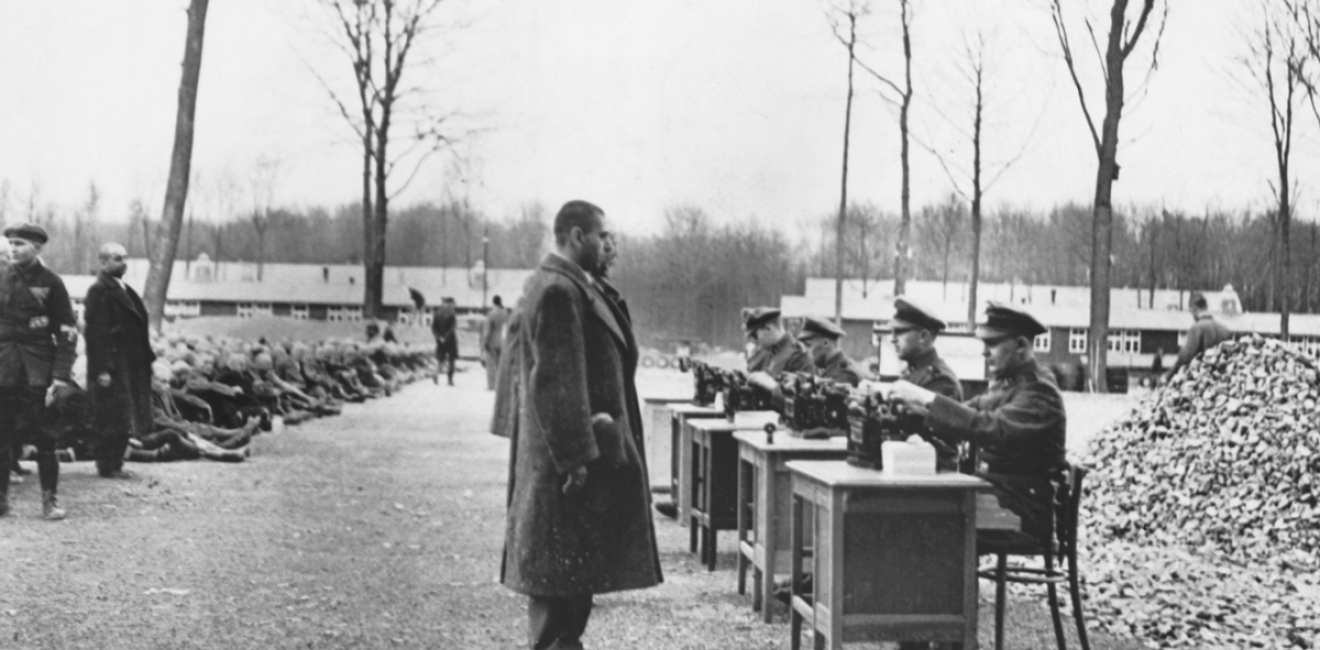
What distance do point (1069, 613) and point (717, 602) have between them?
1.80 m

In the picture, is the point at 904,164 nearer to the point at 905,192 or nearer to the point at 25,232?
the point at 905,192

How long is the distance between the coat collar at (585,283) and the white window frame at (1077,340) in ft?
48.6

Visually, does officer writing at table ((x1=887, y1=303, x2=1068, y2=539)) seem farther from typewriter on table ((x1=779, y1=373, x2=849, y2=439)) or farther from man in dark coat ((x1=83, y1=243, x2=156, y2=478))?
man in dark coat ((x1=83, y1=243, x2=156, y2=478))

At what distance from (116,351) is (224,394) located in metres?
4.23

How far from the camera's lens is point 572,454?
4789 mm

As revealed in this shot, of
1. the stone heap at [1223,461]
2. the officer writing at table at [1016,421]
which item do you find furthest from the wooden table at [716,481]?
the stone heap at [1223,461]

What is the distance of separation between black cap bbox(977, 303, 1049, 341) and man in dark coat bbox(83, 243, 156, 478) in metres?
7.04


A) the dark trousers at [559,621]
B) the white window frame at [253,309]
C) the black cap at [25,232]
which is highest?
the black cap at [25,232]

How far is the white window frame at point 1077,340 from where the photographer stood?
19.0 meters

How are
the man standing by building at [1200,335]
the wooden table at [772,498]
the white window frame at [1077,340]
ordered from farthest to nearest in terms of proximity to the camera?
the white window frame at [1077,340], the man standing by building at [1200,335], the wooden table at [772,498]

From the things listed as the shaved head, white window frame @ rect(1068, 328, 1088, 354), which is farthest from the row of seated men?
white window frame @ rect(1068, 328, 1088, 354)

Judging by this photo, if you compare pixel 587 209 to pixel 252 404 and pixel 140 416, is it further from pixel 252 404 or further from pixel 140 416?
pixel 252 404

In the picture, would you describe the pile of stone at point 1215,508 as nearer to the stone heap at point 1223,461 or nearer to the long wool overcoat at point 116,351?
the stone heap at point 1223,461

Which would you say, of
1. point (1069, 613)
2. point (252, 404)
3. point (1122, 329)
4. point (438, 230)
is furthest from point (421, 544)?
point (438, 230)
